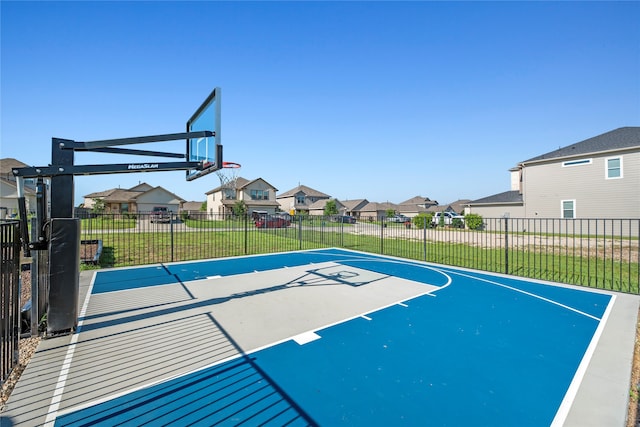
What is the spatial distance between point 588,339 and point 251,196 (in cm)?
4506

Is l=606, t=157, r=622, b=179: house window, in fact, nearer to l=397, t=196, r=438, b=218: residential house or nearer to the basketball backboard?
the basketball backboard

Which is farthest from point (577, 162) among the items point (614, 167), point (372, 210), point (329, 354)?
point (372, 210)

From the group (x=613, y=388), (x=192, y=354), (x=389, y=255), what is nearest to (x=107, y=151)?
(x=192, y=354)

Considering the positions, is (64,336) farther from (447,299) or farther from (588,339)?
(588,339)

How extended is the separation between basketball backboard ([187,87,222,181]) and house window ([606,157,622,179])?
85.8 ft

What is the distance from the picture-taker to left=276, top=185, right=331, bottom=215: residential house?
190 ft

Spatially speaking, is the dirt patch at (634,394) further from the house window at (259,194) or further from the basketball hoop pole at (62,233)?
the house window at (259,194)

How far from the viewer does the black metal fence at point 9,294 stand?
3.12 metres

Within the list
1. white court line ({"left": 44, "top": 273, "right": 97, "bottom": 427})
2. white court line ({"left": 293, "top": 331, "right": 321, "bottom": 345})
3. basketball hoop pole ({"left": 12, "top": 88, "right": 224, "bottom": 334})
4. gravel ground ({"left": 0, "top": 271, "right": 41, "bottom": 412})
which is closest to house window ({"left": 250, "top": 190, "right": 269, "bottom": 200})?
white court line ({"left": 44, "top": 273, "right": 97, "bottom": 427})

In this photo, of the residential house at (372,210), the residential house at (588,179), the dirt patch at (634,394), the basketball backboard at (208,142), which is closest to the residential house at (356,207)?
the residential house at (372,210)

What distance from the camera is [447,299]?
631 cm

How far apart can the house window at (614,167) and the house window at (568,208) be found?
8.92ft

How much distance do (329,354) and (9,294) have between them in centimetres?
379

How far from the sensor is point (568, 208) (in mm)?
22094
